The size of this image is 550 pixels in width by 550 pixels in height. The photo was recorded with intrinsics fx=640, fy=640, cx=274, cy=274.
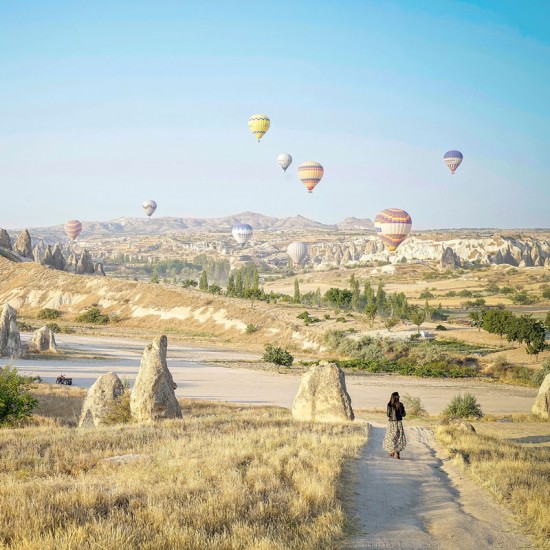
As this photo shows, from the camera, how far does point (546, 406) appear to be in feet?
88.3

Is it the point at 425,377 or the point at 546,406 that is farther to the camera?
the point at 425,377

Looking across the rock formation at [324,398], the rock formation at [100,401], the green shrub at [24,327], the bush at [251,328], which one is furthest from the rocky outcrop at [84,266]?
the rock formation at [324,398]

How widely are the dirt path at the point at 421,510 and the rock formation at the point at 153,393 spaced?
7261mm

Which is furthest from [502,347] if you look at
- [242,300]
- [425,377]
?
[242,300]

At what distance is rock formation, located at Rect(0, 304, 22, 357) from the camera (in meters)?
40.8

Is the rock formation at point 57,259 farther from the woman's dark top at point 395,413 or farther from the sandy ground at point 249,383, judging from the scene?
the woman's dark top at point 395,413

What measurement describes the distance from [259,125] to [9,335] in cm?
7345

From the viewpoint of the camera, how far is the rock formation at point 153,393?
18828 mm

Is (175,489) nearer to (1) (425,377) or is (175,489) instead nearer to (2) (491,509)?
(2) (491,509)

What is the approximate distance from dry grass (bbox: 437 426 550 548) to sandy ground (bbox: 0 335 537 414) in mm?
12707

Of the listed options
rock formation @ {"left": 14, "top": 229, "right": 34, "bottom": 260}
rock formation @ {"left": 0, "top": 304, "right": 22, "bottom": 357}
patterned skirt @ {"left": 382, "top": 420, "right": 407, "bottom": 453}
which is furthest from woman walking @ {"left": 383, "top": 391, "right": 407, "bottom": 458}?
rock formation @ {"left": 14, "top": 229, "right": 34, "bottom": 260}

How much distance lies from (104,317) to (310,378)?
189ft

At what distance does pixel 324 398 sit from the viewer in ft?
66.9

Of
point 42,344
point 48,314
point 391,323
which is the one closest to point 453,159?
point 391,323
